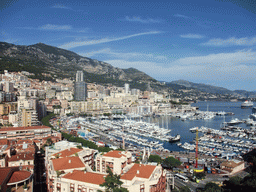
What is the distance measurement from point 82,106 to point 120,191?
4728cm

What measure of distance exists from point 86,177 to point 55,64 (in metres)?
96.4

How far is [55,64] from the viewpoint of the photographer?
98.9m

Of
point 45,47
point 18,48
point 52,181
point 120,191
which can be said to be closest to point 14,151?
point 52,181

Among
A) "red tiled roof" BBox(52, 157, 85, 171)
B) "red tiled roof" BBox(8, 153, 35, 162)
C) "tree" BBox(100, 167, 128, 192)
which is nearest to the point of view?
"tree" BBox(100, 167, 128, 192)

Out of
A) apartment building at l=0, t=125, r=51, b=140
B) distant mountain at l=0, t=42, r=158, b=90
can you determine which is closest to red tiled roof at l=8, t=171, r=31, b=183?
apartment building at l=0, t=125, r=51, b=140

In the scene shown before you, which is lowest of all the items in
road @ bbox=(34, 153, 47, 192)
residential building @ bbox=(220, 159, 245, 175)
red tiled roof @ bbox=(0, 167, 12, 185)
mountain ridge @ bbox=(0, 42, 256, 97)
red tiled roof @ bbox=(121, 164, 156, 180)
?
residential building @ bbox=(220, 159, 245, 175)

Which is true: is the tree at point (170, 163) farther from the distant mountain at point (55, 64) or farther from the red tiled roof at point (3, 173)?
the distant mountain at point (55, 64)

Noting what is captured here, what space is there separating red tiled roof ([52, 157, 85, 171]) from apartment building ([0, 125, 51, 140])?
978 centimetres

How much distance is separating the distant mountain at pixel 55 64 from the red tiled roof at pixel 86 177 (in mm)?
54694

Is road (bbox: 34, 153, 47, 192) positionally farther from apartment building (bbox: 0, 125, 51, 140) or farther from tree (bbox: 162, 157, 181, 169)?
tree (bbox: 162, 157, 181, 169)

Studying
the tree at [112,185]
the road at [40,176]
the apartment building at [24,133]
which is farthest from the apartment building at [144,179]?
the apartment building at [24,133]

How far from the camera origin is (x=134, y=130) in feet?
109

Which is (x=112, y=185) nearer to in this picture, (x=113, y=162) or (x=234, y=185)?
(x=113, y=162)

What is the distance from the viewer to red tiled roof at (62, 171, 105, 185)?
8.51 metres
